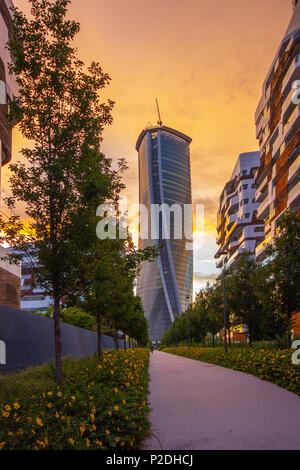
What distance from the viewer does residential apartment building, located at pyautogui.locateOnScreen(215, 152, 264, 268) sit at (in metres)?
70.8

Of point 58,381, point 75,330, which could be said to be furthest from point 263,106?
point 58,381

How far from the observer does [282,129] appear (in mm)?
36219

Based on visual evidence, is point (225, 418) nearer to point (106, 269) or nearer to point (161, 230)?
point (106, 269)

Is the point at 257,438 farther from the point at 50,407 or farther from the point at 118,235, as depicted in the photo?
the point at 118,235

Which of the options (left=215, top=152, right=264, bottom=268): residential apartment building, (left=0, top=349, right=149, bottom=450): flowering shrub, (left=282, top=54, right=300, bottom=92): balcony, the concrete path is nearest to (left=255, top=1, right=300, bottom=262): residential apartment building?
(left=282, top=54, right=300, bottom=92): balcony

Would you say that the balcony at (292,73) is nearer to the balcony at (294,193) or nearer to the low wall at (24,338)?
the balcony at (294,193)

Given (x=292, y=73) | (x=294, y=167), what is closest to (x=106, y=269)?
(x=294, y=167)

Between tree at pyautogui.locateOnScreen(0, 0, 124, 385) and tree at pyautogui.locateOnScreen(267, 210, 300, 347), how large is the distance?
1007cm

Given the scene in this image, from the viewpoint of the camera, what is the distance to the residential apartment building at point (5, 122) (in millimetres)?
18812

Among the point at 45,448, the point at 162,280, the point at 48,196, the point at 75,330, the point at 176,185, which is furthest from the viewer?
the point at 176,185

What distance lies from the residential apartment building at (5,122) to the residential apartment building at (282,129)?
21.8m

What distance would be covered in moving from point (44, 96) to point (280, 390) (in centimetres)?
963

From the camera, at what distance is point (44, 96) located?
31.7 ft

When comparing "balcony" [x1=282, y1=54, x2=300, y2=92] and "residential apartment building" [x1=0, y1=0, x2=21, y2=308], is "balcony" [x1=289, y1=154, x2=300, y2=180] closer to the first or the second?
"balcony" [x1=282, y1=54, x2=300, y2=92]
